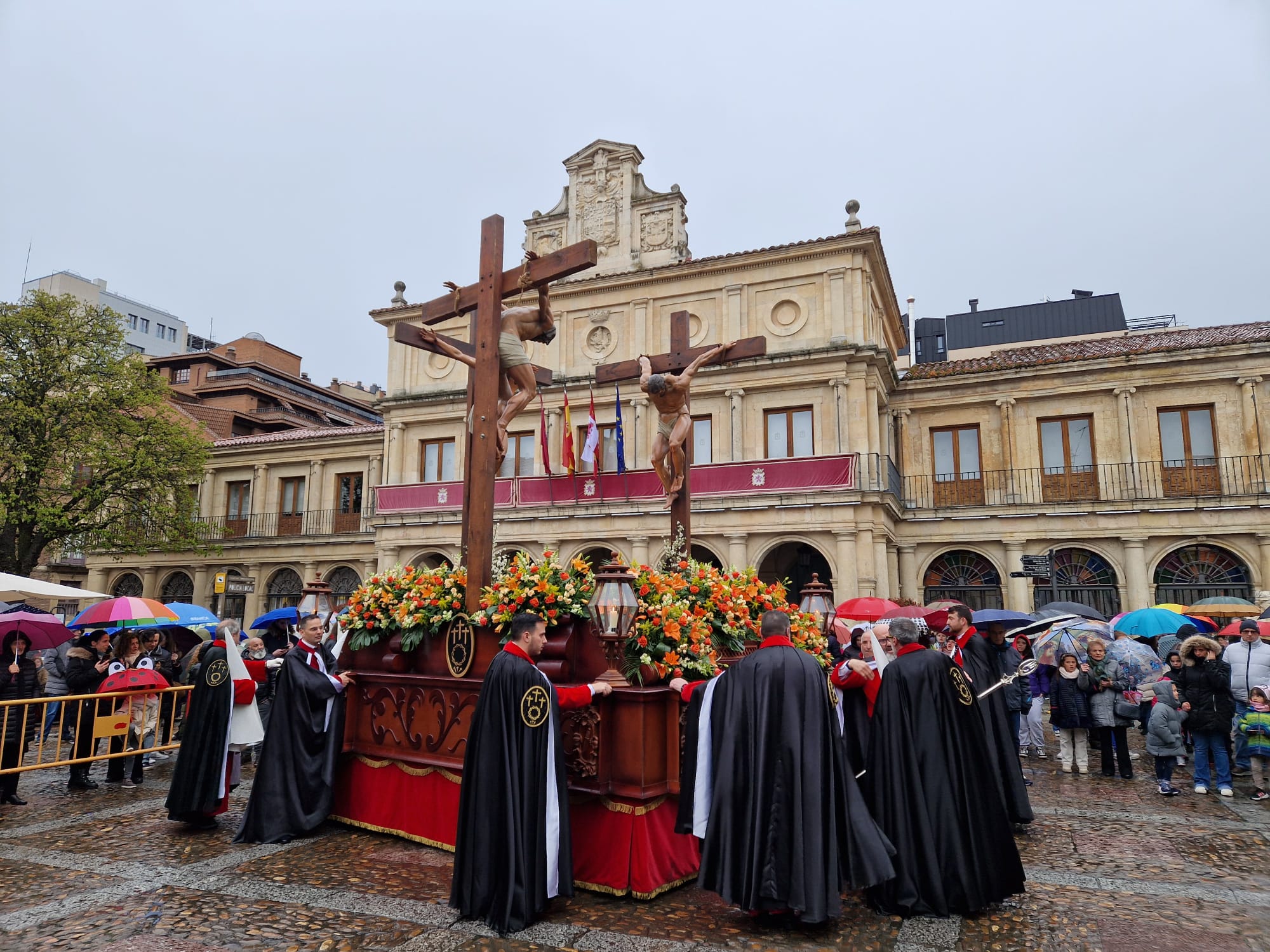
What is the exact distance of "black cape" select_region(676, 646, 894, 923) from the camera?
463cm

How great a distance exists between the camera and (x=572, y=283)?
2481cm

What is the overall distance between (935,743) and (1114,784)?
6.03 m

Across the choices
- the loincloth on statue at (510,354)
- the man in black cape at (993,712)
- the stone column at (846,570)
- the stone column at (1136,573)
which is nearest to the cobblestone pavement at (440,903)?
the man in black cape at (993,712)

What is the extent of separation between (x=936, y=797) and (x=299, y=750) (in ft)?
16.0

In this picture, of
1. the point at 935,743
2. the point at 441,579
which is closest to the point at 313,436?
the point at 441,579

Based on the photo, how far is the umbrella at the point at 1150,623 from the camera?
13.2m

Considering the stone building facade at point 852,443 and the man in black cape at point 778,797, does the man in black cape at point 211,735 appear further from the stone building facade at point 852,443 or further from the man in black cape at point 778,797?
the stone building facade at point 852,443

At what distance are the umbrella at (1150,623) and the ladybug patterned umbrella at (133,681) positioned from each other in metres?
13.7

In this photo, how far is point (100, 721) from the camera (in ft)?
29.8

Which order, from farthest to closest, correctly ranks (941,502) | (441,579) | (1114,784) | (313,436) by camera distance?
1. (313,436)
2. (941,502)
3. (1114,784)
4. (441,579)

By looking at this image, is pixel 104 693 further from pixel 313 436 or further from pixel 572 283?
pixel 313 436

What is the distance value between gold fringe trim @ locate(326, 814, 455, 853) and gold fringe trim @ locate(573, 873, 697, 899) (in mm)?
1282

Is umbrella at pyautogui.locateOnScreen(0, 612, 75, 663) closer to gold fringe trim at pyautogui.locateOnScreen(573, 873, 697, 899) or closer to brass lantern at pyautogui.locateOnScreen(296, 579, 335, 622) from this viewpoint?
brass lantern at pyautogui.locateOnScreen(296, 579, 335, 622)

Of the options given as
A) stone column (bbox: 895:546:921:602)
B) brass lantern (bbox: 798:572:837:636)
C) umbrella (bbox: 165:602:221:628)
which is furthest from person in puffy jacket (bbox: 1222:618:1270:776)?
umbrella (bbox: 165:602:221:628)
